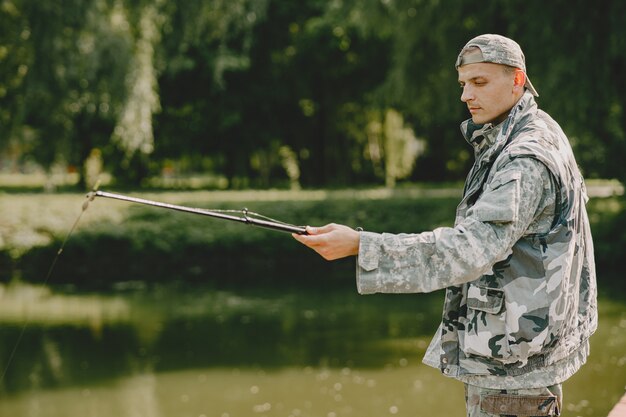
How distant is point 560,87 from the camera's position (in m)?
11.1

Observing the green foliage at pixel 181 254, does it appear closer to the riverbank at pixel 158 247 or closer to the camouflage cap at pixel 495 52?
the riverbank at pixel 158 247

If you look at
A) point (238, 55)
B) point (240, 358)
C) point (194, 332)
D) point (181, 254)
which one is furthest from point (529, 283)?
point (238, 55)

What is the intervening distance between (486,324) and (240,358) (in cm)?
642

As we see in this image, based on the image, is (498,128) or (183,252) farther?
(183,252)

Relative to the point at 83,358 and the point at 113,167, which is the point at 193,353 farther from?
the point at 113,167

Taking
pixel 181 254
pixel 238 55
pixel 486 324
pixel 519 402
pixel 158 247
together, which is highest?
pixel 238 55

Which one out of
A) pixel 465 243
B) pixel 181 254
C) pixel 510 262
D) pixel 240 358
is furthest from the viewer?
pixel 181 254

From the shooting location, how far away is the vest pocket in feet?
6.59

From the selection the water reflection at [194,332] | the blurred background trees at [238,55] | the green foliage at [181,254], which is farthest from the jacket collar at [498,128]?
the green foliage at [181,254]

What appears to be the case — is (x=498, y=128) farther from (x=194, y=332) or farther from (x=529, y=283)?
(x=194, y=332)

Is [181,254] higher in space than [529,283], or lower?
lower

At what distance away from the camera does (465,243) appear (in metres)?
1.89

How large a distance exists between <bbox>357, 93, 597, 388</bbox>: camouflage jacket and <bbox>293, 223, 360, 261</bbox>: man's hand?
3 centimetres

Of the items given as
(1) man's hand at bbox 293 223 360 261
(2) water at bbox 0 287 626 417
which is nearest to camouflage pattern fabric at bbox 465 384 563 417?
(1) man's hand at bbox 293 223 360 261
